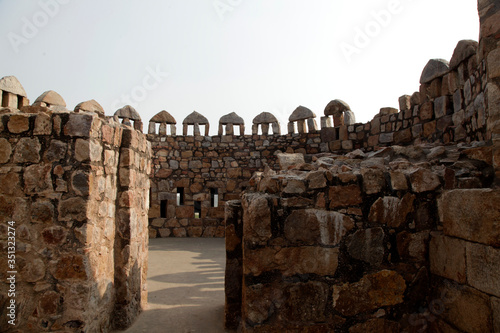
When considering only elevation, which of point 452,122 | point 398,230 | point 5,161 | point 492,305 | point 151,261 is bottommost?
point 151,261

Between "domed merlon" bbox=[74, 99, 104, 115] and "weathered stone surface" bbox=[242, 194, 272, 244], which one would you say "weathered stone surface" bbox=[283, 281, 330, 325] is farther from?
"domed merlon" bbox=[74, 99, 104, 115]

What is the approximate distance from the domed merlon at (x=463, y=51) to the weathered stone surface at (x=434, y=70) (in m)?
0.51

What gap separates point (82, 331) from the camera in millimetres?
2742

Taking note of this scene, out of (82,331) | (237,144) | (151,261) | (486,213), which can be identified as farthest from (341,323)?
(237,144)

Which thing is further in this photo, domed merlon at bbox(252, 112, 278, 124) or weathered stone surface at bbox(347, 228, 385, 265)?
domed merlon at bbox(252, 112, 278, 124)

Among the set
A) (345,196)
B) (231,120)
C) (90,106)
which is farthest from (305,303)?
(231,120)

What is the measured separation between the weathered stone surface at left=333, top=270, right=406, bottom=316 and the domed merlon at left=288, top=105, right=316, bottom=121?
8.38 m

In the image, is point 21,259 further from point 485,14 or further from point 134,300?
point 485,14

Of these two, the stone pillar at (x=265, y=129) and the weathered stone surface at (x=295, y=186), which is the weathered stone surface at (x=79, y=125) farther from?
the stone pillar at (x=265, y=129)

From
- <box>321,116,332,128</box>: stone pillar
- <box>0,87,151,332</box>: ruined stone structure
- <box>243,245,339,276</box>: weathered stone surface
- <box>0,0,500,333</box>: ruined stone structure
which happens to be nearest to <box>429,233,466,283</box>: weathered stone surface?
<box>0,0,500,333</box>: ruined stone structure

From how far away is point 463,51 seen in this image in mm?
5121

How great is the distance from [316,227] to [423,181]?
97cm

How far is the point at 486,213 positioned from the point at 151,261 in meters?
6.59

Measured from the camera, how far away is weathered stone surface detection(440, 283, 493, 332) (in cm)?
204
